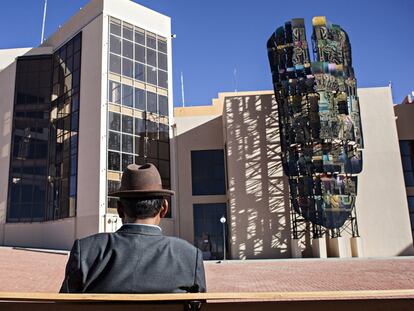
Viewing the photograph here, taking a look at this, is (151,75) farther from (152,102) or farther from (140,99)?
(140,99)

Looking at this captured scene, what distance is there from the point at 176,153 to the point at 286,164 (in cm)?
932

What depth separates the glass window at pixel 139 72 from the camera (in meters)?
32.1

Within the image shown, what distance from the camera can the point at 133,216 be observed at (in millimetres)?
2162

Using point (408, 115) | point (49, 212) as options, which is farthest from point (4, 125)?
point (408, 115)

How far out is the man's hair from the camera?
2.16 meters

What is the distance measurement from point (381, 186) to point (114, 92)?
19.0 metres

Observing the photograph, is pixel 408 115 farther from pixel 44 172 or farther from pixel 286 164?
pixel 44 172

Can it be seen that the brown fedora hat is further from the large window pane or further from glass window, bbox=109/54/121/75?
glass window, bbox=109/54/121/75

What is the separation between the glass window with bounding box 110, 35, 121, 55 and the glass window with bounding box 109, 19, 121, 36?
1.36 feet

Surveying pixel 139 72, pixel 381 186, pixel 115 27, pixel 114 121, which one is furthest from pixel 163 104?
pixel 381 186

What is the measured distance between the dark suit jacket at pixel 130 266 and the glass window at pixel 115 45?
3098cm

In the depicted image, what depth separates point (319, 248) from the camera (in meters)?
26.0

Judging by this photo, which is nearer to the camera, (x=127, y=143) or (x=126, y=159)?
(x=126, y=159)

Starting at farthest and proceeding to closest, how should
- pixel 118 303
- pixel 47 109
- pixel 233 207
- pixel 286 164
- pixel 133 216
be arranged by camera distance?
1. pixel 47 109
2. pixel 233 207
3. pixel 286 164
4. pixel 133 216
5. pixel 118 303
